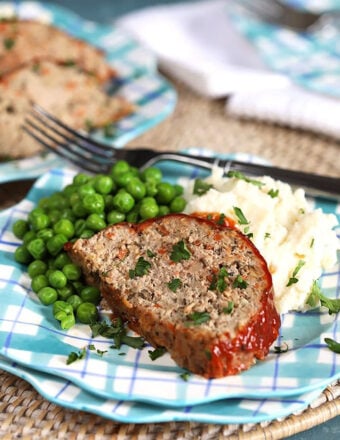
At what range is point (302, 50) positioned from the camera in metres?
7.46

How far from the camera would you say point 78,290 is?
173 inches

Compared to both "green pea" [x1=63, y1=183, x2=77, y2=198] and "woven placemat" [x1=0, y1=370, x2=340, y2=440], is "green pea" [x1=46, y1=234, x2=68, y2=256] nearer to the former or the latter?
"green pea" [x1=63, y1=183, x2=77, y2=198]

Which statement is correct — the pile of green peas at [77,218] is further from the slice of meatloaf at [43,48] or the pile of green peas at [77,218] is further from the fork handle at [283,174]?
the slice of meatloaf at [43,48]

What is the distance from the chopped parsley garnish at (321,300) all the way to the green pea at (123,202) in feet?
4.40

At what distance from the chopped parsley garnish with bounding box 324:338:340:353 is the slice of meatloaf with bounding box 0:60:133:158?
3258 mm

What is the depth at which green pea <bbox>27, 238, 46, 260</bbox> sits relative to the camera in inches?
178

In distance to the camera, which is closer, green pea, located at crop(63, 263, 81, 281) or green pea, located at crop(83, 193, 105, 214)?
green pea, located at crop(63, 263, 81, 281)

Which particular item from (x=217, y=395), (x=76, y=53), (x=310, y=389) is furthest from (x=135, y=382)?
(x=76, y=53)

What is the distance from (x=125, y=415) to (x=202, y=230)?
4.33 feet

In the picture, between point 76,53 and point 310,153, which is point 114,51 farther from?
point 310,153

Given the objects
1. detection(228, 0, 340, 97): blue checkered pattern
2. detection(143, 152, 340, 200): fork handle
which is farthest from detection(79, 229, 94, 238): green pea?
detection(228, 0, 340, 97): blue checkered pattern

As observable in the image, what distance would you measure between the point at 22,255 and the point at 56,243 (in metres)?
0.23

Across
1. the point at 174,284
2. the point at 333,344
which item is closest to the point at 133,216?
the point at 174,284

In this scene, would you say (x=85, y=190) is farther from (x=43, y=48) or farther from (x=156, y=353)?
(x=43, y=48)
